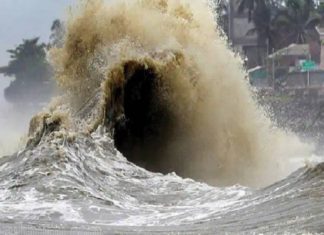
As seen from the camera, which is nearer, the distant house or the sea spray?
the sea spray

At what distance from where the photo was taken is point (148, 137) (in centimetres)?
1761

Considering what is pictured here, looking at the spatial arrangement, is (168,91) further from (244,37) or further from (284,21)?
(244,37)

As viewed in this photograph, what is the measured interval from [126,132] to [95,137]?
1622 mm

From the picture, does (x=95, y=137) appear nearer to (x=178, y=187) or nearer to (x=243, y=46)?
(x=178, y=187)

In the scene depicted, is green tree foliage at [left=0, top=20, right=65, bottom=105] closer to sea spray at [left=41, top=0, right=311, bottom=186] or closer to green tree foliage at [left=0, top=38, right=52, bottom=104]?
green tree foliage at [left=0, top=38, right=52, bottom=104]

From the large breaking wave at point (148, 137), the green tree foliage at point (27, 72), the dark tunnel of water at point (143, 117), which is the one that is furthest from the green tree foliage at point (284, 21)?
the dark tunnel of water at point (143, 117)

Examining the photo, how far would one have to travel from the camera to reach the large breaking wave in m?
10.5

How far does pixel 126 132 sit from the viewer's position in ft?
57.2

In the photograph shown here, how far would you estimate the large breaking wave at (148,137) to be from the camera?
10.5 meters

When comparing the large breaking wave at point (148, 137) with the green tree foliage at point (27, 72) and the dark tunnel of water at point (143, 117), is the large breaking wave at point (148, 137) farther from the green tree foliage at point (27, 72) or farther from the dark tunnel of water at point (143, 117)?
the green tree foliage at point (27, 72)

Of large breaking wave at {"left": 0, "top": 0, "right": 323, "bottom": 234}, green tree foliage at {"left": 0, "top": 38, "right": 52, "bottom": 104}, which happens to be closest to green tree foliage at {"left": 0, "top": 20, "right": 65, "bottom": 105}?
green tree foliage at {"left": 0, "top": 38, "right": 52, "bottom": 104}

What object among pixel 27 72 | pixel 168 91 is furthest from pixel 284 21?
pixel 168 91

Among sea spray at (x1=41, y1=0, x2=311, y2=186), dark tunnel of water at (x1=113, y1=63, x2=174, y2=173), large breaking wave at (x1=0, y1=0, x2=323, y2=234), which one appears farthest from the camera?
sea spray at (x1=41, y1=0, x2=311, y2=186)

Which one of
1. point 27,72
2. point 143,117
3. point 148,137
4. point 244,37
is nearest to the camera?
point 148,137
